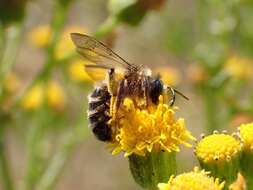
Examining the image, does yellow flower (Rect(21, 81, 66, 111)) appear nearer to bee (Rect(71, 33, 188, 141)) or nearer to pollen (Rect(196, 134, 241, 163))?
bee (Rect(71, 33, 188, 141))

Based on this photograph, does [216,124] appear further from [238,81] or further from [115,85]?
[115,85]

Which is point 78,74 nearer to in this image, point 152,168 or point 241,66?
point 241,66

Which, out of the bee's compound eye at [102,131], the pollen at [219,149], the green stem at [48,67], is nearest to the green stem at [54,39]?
the green stem at [48,67]

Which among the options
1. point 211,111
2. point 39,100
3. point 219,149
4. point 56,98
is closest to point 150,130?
point 219,149

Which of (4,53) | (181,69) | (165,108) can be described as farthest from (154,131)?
(181,69)

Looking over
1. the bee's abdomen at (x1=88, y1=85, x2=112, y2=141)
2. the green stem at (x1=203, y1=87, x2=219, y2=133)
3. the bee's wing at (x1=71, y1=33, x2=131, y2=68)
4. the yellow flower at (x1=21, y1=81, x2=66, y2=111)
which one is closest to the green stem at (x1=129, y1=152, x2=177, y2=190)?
the bee's abdomen at (x1=88, y1=85, x2=112, y2=141)

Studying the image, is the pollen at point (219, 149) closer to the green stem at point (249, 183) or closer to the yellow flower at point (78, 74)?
the green stem at point (249, 183)
